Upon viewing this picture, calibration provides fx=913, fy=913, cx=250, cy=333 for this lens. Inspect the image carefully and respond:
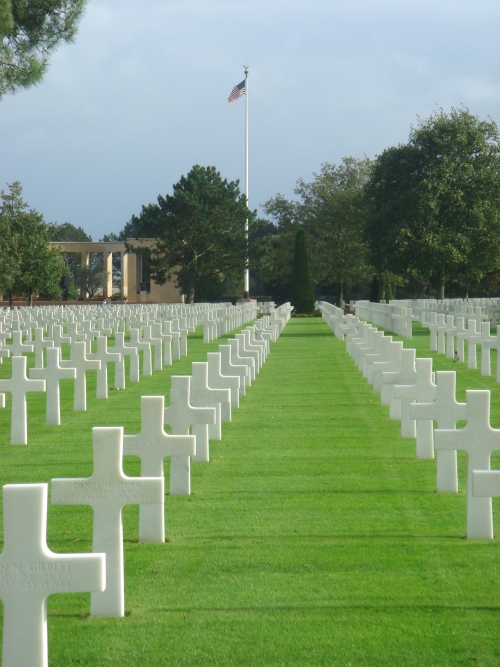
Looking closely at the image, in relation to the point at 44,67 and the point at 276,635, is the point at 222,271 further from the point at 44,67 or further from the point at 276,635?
the point at 276,635

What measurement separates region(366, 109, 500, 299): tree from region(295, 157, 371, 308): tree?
1043 inches

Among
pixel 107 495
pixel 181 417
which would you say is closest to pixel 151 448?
pixel 107 495

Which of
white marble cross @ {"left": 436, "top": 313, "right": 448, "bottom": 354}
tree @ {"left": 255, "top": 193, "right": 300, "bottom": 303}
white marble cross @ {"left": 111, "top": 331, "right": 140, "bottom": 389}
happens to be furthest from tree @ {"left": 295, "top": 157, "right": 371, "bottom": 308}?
white marble cross @ {"left": 111, "top": 331, "right": 140, "bottom": 389}

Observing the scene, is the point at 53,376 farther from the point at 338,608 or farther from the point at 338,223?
the point at 338,223

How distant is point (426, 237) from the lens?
3412cm

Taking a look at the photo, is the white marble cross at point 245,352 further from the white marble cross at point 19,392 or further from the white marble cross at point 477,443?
the white marble cross at point 477,443

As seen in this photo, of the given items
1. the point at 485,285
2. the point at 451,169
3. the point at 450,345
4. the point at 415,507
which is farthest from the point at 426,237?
the point at 485,285

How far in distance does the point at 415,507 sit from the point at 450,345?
12368 mm

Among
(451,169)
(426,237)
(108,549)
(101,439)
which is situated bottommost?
(108,549)

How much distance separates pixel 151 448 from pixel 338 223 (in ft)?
202

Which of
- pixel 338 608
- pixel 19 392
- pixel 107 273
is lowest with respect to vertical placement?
pixel 338 608

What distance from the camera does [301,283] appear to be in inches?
2101

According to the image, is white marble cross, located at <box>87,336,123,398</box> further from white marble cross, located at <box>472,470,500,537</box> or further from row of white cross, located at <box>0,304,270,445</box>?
white marble cross, located at <box>472,470,500,537</box>

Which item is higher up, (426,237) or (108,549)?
(426,237)
